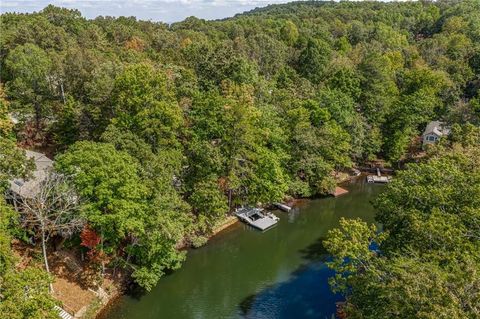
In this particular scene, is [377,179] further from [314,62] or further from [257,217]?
[314,62]

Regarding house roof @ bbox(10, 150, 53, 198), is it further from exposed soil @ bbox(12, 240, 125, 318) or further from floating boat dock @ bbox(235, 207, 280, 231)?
floating boat dock @ bbox(235, 207, 280, 231)

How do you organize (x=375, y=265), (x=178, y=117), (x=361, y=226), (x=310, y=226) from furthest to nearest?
(x=310, y=226) → (x=178, y=117) → (x=361, y=226) → (x=375, y=265)

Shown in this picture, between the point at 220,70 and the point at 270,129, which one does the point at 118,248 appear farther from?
the point at 220,70

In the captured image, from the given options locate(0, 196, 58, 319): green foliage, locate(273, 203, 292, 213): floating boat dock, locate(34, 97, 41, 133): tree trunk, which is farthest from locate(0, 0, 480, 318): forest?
locate(273, 203, 292, 213): floating boat dock

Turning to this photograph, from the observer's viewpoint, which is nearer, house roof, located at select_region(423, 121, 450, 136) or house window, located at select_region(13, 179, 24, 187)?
house window, located at select_region(13, 179, 24, 187)

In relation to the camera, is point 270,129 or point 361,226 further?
point 270,129

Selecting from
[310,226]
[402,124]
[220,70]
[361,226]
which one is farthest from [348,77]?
[361,226]
